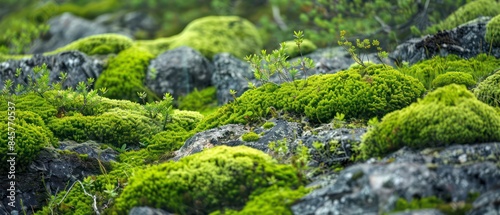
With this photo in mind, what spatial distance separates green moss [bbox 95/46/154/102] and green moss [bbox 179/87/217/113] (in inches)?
34.9

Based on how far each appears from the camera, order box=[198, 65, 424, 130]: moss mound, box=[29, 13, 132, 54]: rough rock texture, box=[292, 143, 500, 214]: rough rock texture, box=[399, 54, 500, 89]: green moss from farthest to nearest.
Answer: box=[29, 13, 132, 54]: rough rock texture → box=[399, 54, 500, 89]: green moss → box=[198, 65, 424, 130]: moss mound → box=[292, 143, 500, 214]: rough rock texture

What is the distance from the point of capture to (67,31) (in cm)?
2312

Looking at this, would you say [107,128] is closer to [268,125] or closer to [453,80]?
[268,125]

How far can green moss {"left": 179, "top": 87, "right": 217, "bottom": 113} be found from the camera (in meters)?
13.3

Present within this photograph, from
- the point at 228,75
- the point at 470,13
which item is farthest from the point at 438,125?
the point at 228,75

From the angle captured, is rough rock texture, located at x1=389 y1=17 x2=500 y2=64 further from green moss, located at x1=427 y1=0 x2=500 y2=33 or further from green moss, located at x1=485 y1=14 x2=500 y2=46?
green moss, located at x1=427 y1=0 x2=500 y2=33

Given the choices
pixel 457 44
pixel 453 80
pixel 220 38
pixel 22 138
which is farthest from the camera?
pixel 220 38

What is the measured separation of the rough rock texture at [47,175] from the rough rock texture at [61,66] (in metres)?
5.34

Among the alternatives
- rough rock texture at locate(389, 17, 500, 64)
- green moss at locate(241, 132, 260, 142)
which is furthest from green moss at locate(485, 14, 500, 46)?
green moss at locate(241, 132, 260, 142)

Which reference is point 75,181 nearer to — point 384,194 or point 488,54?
point 384,194

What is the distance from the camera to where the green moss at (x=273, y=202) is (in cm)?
653

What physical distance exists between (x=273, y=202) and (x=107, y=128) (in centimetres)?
390

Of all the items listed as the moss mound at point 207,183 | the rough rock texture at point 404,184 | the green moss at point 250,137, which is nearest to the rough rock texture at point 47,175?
the moss mound at point 207,183

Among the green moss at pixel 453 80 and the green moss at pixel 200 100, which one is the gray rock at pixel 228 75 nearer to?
the green moss at pixel 200 100
